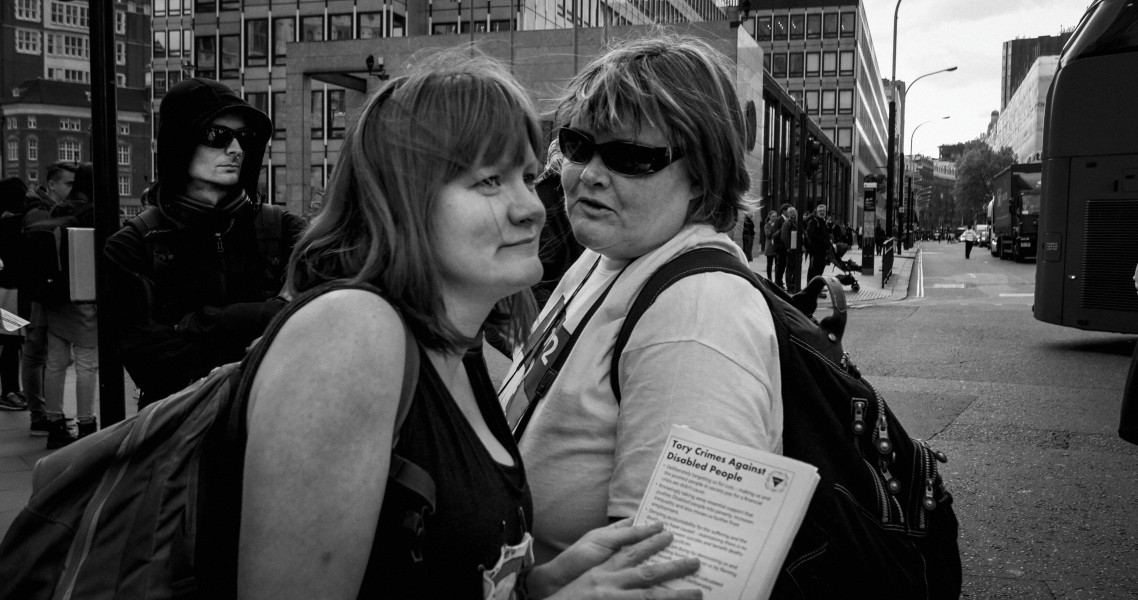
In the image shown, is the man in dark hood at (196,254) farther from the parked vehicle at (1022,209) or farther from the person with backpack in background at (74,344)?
the parked vehicle at (1022,209)

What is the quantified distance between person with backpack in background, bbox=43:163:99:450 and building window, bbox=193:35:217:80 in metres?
58.1

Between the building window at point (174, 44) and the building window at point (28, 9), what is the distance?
2728 cm

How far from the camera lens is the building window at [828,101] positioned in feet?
265

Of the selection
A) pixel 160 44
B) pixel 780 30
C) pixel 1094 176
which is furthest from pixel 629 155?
pixel 780 30

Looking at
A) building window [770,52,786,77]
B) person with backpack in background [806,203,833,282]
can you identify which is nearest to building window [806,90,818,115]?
building window [770,52,786,77]

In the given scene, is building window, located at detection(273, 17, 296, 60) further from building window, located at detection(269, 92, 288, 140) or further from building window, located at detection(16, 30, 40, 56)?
building window, located at detection(16, 30, 40, 56)

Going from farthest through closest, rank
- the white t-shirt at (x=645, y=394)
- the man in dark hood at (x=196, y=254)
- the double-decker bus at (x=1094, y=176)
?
1. the double-decker bus at (x=1094, y=176)
2. the man in dark hood at (x=196, y=254)
3. the white t-shirt at (x=645, y=394)

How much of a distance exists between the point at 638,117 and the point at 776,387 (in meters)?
0.62

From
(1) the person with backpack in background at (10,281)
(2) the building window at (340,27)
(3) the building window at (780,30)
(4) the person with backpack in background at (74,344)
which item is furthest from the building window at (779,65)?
(4) the person with backpack in background at (74,344)

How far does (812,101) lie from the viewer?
81.9m

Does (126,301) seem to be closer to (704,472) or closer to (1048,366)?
(704,472)

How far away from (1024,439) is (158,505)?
22.1ft

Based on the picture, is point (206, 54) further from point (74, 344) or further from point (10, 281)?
point (74, 344)

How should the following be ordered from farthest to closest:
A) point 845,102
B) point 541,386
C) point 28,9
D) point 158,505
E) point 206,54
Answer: point 845,102 → point 206,54 → point 28,9 → point 541,386 → point 158,505
